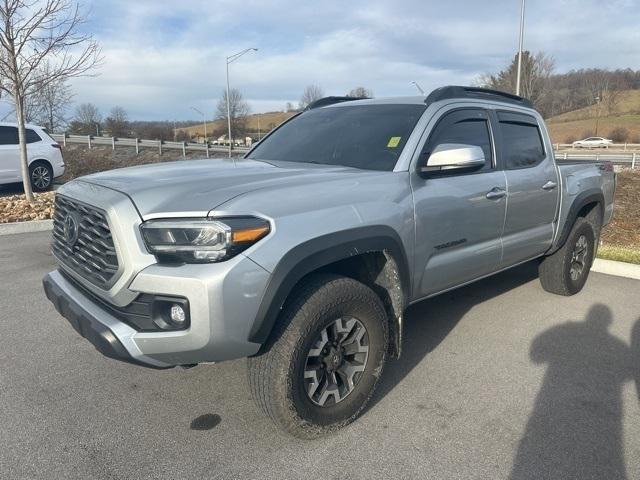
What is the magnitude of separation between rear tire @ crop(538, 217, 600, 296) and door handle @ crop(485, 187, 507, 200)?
1.50 meters

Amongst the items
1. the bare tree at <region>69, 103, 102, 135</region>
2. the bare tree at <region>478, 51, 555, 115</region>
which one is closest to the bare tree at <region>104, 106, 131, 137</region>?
the bare tree at <region>69, 103, 102, 135</region>

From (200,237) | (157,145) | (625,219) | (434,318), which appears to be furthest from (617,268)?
(157,145)

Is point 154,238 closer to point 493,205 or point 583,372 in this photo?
point 493,205

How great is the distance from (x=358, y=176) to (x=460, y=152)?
66 centimetres

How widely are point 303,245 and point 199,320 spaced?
1.98 ft

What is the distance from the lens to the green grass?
6047mm

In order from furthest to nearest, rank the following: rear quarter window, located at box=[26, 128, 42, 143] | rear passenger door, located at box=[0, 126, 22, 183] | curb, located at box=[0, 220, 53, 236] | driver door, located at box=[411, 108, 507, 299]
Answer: rear quarter window, located at box=[26, 128, 42, 143] < rear passenger door, located at box=[0, 126, 22, 183] < curb, located at box=[0, 220, 53, 236] < driver door, located at box=[411, 108, 507, 299]

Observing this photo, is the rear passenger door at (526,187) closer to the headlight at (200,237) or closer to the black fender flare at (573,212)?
the black fender flare at (573,212)

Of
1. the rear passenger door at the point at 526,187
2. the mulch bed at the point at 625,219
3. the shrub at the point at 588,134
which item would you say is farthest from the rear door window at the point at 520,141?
the shrub at the point at 588,134

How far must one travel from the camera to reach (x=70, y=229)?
9.61 feet

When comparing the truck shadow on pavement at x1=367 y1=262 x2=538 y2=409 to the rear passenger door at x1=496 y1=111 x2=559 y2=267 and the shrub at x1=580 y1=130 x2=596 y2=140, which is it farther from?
the shrub at x1=580 y1=130 x2=596 y2=140

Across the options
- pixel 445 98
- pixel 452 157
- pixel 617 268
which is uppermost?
pixel 445 98

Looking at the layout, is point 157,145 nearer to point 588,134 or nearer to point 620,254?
point 620,254

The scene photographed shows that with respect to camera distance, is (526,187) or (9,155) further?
(9,155)
